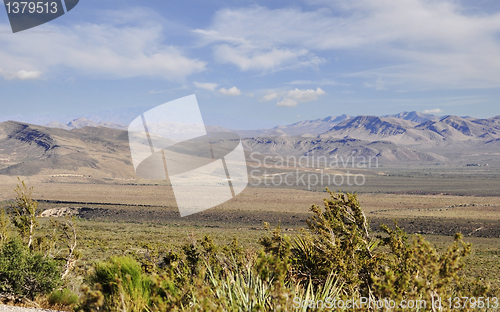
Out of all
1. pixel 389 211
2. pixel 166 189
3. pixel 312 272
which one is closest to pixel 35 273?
pixel 312 272

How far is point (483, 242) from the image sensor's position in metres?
29.7

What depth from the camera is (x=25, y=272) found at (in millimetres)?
6902

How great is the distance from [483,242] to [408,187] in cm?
5011

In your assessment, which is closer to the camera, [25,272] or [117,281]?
[117,281]

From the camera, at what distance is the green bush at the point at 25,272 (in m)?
6.80

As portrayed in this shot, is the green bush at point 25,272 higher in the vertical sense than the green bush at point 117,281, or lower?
lower

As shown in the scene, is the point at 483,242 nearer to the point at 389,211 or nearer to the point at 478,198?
the point at 389,211

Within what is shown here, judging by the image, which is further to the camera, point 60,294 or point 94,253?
point 94,253

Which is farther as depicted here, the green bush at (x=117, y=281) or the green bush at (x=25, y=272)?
the green bush at (x=25, y=272)

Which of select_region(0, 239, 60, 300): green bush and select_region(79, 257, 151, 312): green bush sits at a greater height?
select_region(79, 257, 151, 312): green bush

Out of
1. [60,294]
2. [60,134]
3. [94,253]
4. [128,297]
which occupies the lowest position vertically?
[94,253]

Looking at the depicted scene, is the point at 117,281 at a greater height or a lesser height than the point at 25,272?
greater

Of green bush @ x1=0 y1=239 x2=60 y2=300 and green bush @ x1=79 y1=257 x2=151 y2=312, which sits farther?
green bush @ x1=0 y1=239 x2=60 y2=300

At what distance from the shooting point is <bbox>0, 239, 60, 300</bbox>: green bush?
680 cm
